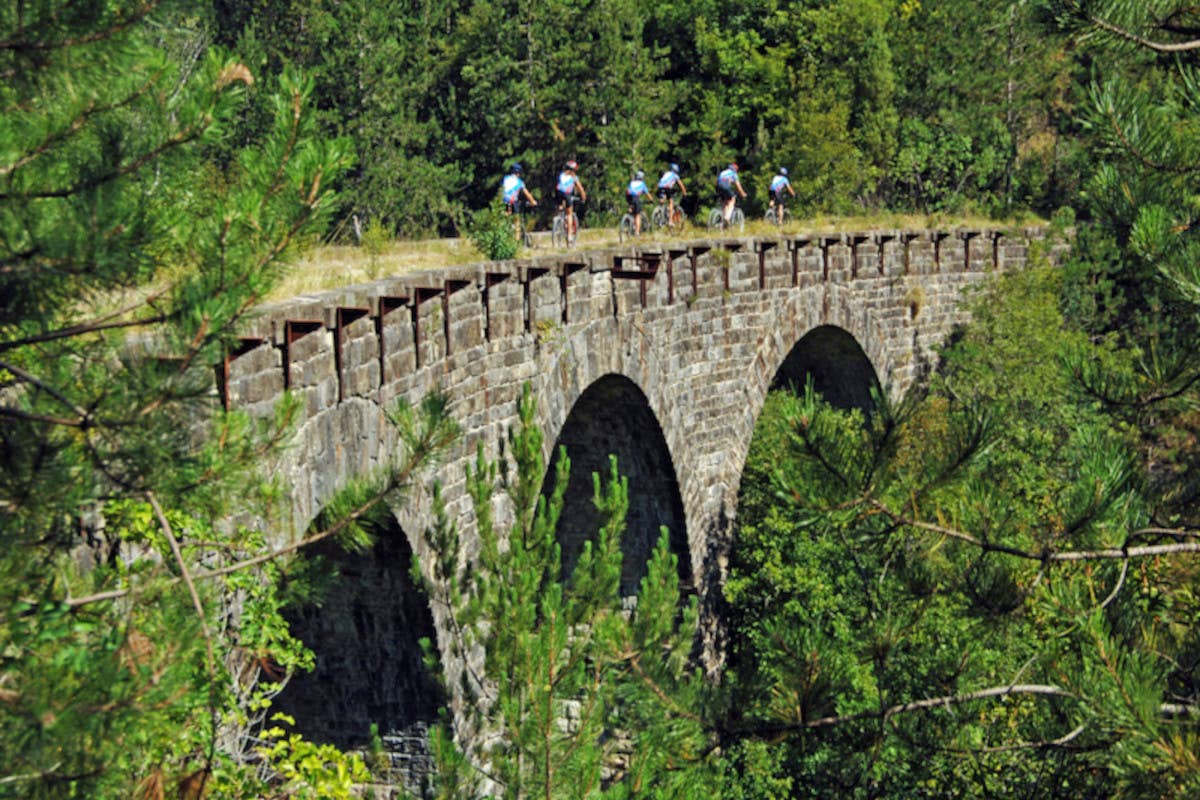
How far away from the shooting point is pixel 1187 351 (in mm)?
7562

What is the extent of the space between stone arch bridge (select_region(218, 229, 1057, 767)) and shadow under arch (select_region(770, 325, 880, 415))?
5cm

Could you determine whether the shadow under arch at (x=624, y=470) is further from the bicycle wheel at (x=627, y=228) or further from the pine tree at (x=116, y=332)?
the pine tree at (x=116, y=332)

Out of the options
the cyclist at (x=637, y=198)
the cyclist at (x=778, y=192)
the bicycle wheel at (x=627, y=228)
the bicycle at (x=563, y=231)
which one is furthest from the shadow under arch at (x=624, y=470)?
the cyclist at (x=778, y=192)

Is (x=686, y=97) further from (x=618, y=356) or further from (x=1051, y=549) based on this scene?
(x=1051, y=549)

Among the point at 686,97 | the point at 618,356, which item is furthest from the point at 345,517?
the point at 686,97

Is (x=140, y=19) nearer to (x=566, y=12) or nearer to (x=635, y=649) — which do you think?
(x=635, y=649)

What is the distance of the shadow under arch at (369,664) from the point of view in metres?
13.5

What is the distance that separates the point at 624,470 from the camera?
21.5 metres

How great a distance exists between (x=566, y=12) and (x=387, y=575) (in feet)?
97.4

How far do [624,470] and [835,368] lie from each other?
316 inches

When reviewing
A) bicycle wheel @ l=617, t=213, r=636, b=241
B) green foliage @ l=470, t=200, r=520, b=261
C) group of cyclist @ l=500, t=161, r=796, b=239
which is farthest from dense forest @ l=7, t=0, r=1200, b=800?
bicycle wheel @ l=617, t=213, r=636, b=241

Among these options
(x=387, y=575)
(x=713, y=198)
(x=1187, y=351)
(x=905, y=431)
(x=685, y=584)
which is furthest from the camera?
(x=713, y=198)

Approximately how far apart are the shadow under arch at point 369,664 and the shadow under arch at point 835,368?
546 inches

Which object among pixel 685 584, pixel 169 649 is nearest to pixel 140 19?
pixel 169 649
